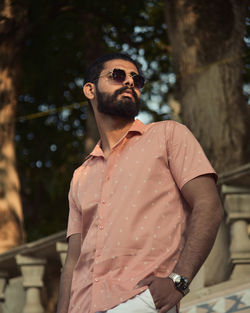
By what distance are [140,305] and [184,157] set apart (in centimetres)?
67

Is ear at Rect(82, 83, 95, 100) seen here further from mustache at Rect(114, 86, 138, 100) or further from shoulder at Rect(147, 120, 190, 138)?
shoulder at Rect(147, 120, 190, 138)

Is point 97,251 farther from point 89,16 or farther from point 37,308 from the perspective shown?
point 89,16

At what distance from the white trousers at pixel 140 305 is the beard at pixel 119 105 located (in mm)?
938

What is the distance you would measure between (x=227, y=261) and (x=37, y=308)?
222 cm

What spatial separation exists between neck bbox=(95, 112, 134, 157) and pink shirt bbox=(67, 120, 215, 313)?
9 cm

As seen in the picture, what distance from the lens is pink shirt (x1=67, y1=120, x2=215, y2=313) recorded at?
9.64 feet

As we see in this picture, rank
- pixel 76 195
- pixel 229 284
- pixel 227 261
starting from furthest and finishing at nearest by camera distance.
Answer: pixel 227 261
pixel 229 284
pixel 76 195

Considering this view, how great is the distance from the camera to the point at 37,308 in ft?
22.3

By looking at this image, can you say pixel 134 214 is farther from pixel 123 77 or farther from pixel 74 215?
pixel 123 77

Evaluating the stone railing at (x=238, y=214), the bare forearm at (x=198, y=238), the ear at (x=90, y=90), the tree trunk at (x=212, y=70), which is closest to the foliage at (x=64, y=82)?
the tree trunk at (x=212, y=70)

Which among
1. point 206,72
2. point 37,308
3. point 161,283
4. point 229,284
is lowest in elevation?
point 37,308

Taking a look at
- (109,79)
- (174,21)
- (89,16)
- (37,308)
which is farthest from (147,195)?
(89,16)

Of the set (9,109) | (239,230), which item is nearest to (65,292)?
(239,230)

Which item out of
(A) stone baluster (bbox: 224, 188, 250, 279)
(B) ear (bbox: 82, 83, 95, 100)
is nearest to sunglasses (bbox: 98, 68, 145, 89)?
(B) ear (bbox: 82, 83, 95, 100)
